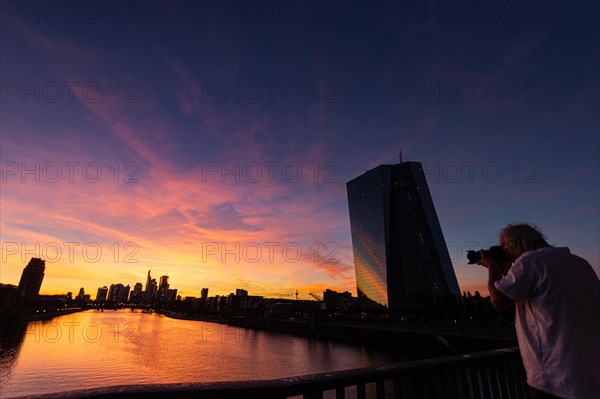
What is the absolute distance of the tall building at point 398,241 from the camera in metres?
150

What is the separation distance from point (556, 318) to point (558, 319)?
1cm

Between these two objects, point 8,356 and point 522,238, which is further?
point 8,356

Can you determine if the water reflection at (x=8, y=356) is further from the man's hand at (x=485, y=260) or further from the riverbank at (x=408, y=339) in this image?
the riverbank at (x=408, y=339)

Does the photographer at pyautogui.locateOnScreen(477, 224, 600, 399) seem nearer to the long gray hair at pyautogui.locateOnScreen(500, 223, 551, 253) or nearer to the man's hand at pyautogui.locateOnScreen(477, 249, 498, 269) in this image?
the long gray hair at pyautogui.locateOnScreen(500, 223, 551, 253)

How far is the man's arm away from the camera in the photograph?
2.72 m

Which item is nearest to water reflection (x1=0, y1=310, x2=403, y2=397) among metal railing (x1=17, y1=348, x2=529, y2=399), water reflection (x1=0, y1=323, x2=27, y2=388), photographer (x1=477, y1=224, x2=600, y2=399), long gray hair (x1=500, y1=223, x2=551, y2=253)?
water reflection (x1=0, y1=323, x2=27, y2=388)

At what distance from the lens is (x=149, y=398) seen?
6.59ft

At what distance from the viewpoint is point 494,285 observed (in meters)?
2.75

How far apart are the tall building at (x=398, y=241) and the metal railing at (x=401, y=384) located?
15022 centimetres

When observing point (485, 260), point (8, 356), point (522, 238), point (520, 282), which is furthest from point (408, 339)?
point (8, 356)

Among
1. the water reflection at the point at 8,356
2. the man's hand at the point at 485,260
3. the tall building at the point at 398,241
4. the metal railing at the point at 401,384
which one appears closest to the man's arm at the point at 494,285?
the man's hand at the point at 485,260

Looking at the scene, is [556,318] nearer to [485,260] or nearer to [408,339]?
[485,260]

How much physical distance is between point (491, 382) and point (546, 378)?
1.80 metres

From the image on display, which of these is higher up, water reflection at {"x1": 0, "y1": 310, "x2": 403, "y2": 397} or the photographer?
the photographer
